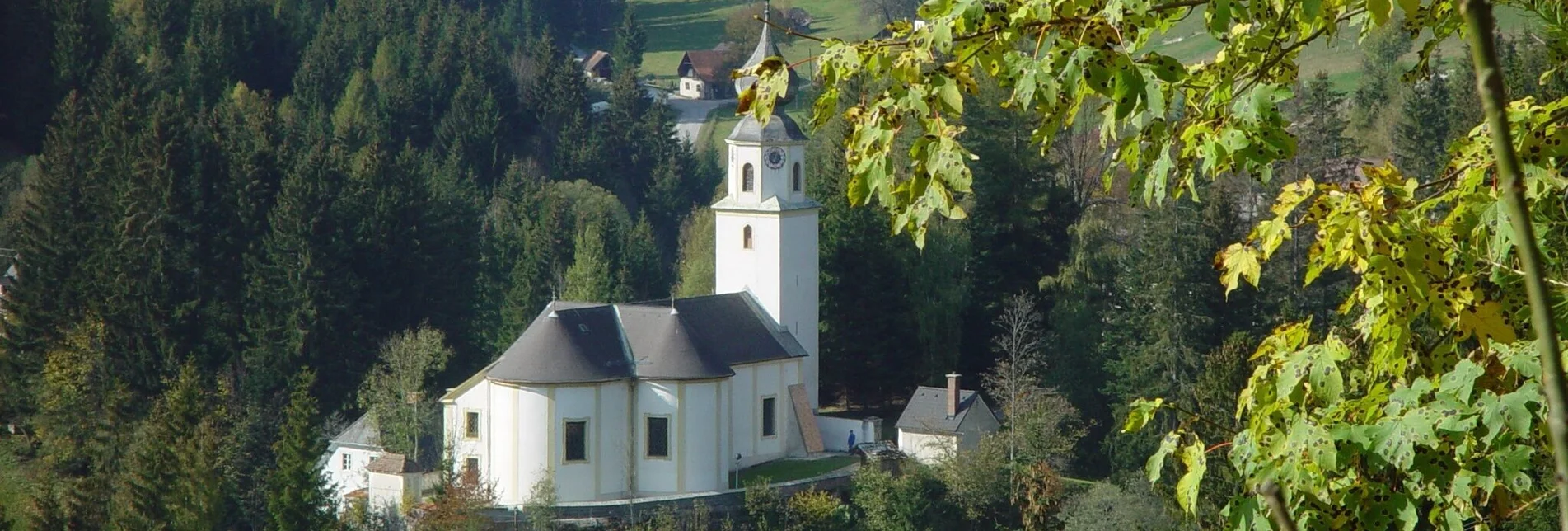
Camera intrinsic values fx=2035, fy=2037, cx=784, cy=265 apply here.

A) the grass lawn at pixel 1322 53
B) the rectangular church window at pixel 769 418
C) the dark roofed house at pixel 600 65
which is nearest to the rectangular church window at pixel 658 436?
the rectangular church window at pixel 769 418

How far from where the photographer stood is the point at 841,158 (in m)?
42.7

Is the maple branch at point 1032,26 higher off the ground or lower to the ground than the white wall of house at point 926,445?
higher

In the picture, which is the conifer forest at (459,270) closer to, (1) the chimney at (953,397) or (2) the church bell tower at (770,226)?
(1) the chimney at (953,397)

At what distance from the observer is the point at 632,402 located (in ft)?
112

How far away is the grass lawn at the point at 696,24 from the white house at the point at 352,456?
5264cm

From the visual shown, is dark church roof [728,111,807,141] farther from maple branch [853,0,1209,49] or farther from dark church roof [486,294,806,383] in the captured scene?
maple branch [853,0,1209,49]

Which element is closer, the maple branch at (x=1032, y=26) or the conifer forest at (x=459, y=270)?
the maple branch at (x=1032, y=26)

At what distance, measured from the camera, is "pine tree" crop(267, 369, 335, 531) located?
32312 mm

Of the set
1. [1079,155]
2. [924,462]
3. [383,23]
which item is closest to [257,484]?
[924,462]

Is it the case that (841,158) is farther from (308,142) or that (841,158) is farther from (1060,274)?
(308,142)

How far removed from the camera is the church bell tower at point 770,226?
121ft

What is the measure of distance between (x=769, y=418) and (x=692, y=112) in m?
51.6

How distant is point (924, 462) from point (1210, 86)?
96.9 feet

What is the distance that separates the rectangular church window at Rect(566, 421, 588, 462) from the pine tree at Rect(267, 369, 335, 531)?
13.0 ft
